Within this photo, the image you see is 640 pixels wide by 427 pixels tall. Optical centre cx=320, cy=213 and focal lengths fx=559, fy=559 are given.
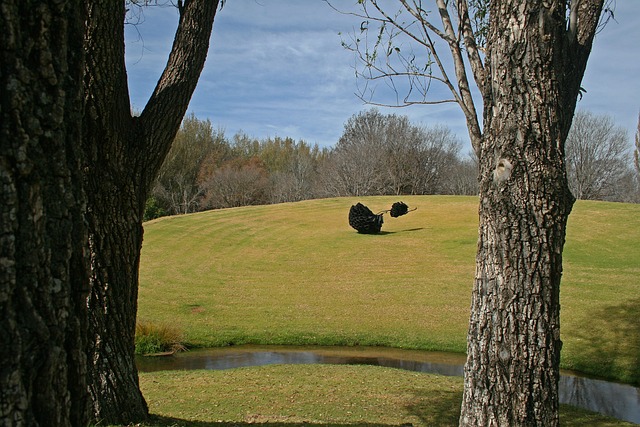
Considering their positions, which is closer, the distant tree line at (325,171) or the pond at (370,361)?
the pond at (370,361)

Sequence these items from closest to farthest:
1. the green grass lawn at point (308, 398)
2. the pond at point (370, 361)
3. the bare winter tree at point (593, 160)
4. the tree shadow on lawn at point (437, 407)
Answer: the green grass lawn at point (308, 398) → the tree shadow on lawn at point (437, 407) → the pond at point (370, 361) → the bare winter tree at point (593, 160)

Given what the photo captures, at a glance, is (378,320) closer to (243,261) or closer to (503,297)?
(243,261)

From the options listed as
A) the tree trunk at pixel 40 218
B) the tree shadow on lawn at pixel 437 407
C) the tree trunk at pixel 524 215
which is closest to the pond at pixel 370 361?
the tree shadow on lawn at pixel 437 407

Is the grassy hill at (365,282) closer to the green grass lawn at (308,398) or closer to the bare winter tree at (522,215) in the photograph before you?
the green grass lawn at (308,398)

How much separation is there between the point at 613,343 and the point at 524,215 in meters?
10.8

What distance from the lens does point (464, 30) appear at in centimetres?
531

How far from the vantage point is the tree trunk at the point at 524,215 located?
13.7 ft

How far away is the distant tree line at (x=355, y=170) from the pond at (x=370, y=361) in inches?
1358

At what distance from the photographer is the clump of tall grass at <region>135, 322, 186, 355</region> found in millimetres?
13109

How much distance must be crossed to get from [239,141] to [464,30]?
216 ft

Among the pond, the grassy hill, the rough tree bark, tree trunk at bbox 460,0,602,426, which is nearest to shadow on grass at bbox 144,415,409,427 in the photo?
the rough tree bark

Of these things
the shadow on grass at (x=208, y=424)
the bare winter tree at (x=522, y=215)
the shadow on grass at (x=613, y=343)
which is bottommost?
the shadow on grass at (x=613, y=343)

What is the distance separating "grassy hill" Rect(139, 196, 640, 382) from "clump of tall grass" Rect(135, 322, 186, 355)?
0.56 metres

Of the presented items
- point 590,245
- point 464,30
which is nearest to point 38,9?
point 464,30
